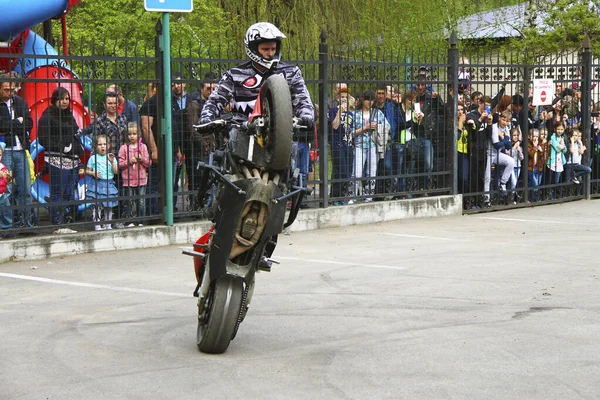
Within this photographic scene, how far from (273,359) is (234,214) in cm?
95

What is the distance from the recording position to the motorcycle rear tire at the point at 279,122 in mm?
6203

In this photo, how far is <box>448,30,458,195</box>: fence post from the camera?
15.2 m

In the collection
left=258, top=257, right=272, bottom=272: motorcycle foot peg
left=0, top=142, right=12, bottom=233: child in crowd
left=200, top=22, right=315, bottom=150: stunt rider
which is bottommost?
left=258, top=257, right=272, bottom=272: motorcycle foot peg

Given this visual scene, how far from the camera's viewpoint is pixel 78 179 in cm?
1171

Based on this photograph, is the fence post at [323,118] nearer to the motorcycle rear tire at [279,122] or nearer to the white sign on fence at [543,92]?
the white sign on fence at [543,92]

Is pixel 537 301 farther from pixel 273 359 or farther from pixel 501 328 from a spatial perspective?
pixel 273 359

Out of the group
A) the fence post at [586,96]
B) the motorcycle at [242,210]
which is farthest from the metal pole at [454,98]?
the motorcycle at [242,210]

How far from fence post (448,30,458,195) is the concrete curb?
355mm

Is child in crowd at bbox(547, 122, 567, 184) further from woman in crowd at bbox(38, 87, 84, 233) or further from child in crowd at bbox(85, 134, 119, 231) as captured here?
woman in crowd at bbox(38, 87, 84, 233)

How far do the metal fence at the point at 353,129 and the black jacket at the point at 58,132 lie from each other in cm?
6

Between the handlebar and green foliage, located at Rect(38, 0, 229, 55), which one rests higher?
green foliage, located at Rect(38, 0, 229, 55)

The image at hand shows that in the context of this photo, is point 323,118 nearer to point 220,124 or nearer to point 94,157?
point 94,157

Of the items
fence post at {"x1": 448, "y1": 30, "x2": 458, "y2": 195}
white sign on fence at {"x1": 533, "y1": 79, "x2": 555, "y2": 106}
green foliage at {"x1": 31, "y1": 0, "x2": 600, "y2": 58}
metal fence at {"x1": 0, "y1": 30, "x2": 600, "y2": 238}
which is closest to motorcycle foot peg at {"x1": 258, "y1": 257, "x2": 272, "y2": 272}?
metal fence at {"x1": 0, "y1": 30, "x2": 600, "y2": 238}

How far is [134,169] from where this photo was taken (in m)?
12.2
